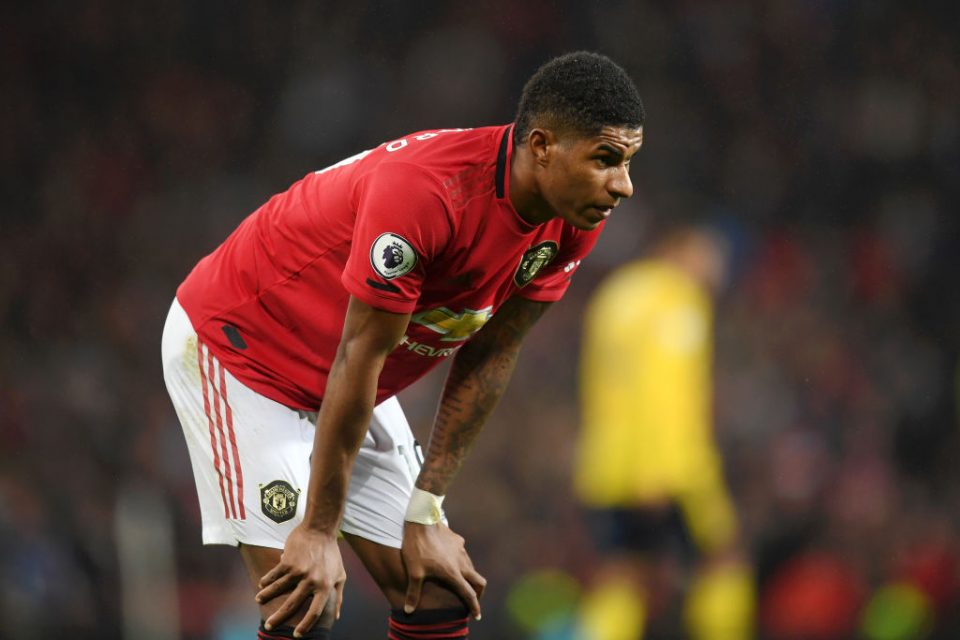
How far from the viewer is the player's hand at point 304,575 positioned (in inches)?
112

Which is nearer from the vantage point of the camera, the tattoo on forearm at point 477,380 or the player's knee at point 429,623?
the player's knee at point 429,623

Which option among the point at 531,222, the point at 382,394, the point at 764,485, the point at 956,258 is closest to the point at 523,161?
the point at 531,222

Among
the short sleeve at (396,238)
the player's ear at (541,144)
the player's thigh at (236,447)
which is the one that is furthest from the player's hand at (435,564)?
the player's ear at (541,144)

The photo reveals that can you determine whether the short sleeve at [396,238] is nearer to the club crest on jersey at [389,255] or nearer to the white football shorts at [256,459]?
the club crest on jersey at [389,255]

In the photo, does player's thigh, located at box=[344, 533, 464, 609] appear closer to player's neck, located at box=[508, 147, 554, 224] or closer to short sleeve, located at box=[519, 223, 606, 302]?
short sleeve, located at box=[519, 223, 606, 302]

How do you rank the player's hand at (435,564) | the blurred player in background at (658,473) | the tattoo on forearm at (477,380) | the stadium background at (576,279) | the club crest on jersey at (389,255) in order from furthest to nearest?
the stadium background at (576,279), the blurred player in background at (658,473), the tattoo on forearm at (477,380), the player's hand at (435,564), the club crest on jersey at (389,255)

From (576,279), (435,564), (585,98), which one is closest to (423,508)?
(435,564)

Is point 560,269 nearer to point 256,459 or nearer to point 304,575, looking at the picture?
point 256,459

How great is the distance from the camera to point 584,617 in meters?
6.53

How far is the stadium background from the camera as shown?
705 cm

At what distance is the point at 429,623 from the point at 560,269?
90 centimetres

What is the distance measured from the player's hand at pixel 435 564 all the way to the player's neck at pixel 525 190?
0.82 m

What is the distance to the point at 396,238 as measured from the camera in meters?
2.72

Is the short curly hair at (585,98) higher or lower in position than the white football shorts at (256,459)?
higher
